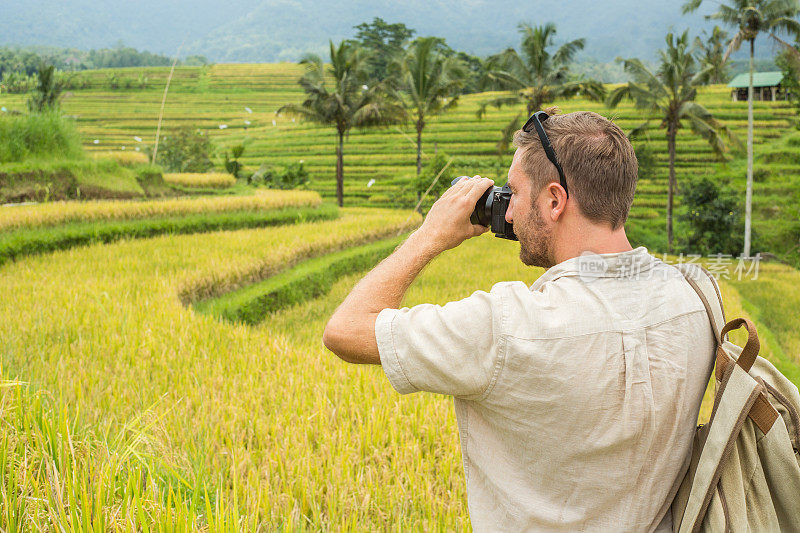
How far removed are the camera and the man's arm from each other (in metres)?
0.03

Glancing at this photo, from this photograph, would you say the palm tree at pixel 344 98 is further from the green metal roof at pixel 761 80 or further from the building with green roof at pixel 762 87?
the green metal roof at pixel 761 80

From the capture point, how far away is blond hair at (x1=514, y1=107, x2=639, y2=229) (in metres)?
1.00

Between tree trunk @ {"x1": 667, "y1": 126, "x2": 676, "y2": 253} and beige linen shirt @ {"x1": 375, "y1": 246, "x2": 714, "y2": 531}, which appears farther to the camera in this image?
tree trunk @ {"x1": 667, "y1": 126, "x2": 676, "y2": 253}

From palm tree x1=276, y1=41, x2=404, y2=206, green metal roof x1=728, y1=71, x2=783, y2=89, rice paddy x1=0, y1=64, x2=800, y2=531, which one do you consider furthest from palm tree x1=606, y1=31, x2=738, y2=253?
green metal roof x1=728, y1=71, x2=783, y2=89

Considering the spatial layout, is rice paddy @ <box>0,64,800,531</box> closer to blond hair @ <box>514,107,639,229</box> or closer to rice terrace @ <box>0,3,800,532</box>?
rice terrace @ <box>0,3,800,532</box>

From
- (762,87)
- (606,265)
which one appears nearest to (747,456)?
(606,265)

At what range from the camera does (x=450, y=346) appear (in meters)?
0.93

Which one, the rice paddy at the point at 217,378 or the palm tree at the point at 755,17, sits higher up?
the palm tree at the point at 755,17

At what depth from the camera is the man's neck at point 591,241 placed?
1052 mm

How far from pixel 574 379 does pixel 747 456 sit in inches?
12.3

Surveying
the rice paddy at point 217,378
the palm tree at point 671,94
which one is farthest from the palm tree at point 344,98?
the palm tree at point 671,94

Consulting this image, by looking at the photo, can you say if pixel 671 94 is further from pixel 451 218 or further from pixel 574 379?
pixel 574 379

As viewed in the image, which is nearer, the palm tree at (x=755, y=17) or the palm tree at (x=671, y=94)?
the palm tree at (x=755, y=17)

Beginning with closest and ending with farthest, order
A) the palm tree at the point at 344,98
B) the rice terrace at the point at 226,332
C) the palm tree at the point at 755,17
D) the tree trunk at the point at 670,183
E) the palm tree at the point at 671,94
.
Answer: the rice terrace at the point at 226,332, the palm tree at the point at 755,17, the tree trunk at the point at 670,183, the palm tree at the point at 671,94, the palm tree at the point at 344,98
